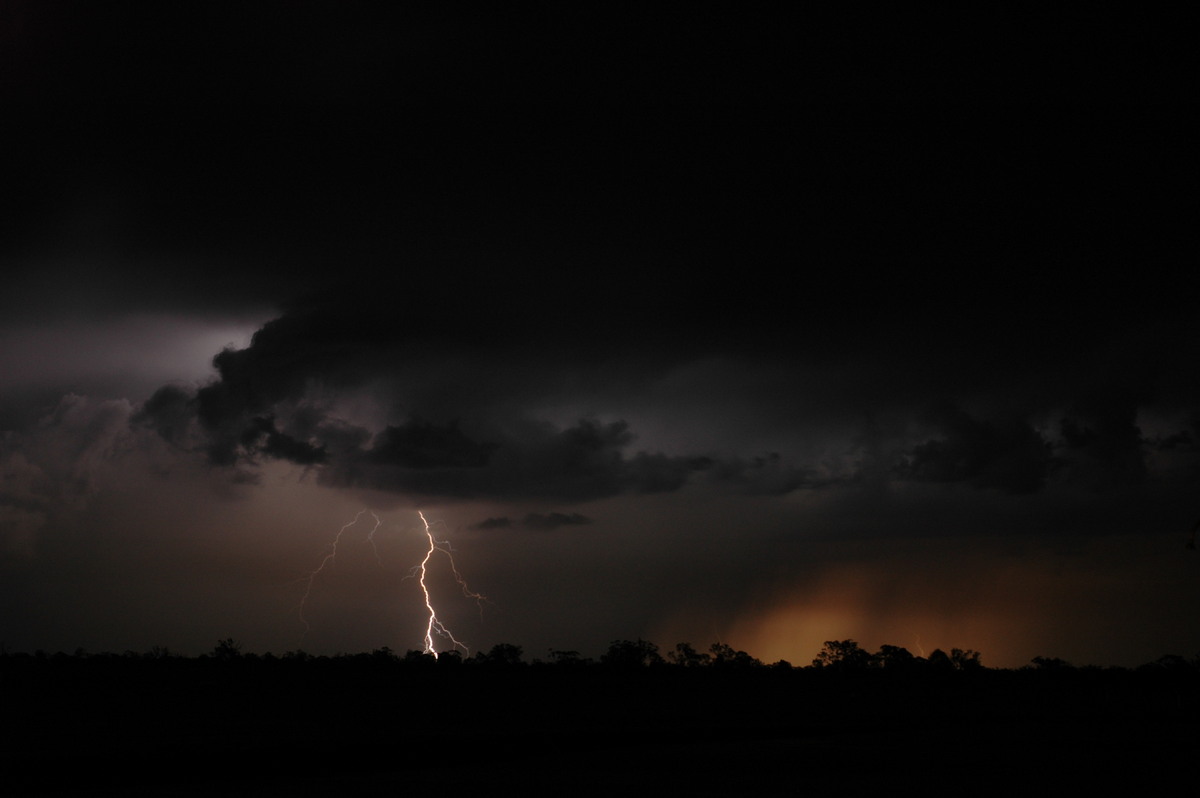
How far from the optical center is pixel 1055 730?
152 feet

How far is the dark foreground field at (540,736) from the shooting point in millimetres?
25844

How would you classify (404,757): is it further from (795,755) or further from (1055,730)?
(1055,730)

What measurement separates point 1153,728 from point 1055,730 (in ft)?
19.3

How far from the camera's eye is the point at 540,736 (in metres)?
40.1

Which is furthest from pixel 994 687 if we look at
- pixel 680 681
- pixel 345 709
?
pixel 345 709

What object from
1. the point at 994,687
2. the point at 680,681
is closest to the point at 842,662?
the point at 994,687

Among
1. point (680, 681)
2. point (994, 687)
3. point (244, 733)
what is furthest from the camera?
point (994, 687)

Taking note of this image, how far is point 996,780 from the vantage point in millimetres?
26047

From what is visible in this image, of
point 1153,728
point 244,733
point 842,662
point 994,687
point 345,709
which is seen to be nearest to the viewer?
point 244,733

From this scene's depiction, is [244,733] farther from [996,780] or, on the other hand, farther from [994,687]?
[994,687]

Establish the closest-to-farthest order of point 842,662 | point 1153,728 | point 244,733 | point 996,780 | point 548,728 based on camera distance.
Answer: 1. point 996,780
2. point 244,733
3. point 548,728
4. point 1153,728
5. point 842,662

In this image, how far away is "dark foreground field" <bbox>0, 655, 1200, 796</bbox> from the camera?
1017 inches

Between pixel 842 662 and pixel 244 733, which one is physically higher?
pixel 842 662

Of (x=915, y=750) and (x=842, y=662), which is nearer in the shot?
(x=915, y=750)
